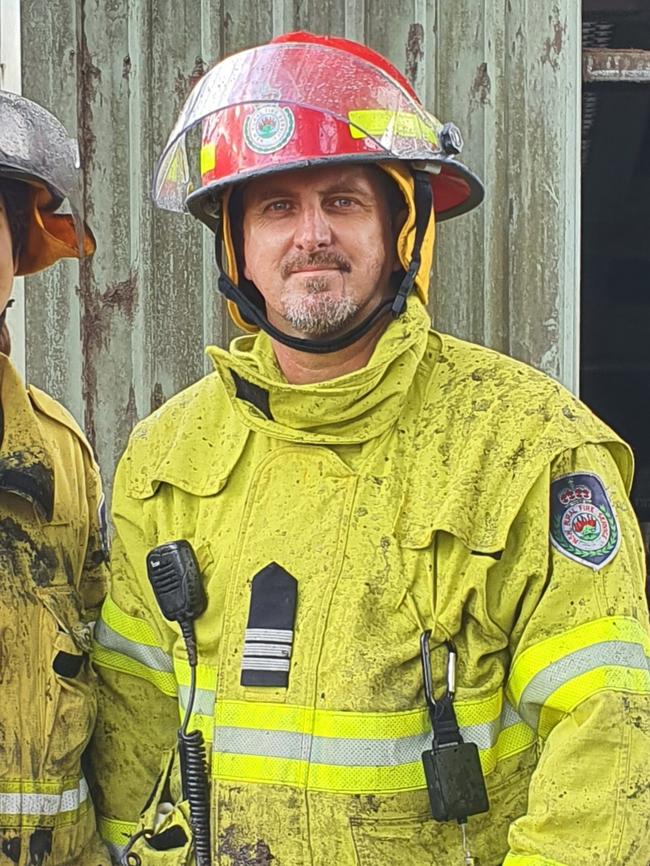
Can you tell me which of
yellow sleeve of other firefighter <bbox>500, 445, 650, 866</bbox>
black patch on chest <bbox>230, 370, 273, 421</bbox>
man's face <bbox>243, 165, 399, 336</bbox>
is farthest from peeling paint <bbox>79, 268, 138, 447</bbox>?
yellow sleeve of other firefighter <bbox>500, 445, 650, 866</bbox>

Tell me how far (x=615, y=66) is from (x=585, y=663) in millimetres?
2538

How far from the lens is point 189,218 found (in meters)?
3.93

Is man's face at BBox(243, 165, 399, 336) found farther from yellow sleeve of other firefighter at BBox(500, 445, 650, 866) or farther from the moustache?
yellow sleeve of other firefighter at BBox(500, 445, 650, 866)

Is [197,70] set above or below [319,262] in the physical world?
above

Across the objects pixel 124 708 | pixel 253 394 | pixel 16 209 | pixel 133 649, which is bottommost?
pixel 124 708

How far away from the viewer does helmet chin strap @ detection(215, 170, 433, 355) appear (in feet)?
8.28

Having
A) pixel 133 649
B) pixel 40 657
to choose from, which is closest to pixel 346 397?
pixel 133 649

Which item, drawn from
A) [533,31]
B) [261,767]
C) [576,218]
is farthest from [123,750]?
[533,31]

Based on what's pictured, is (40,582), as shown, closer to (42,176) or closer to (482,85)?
(42,176)

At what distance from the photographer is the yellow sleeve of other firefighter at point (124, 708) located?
8.82 ft

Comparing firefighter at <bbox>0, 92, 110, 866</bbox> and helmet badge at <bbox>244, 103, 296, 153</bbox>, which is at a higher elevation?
helmet badge at <bbox>244, 103, 296, 153</bbox>

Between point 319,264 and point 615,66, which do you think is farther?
point 615,66

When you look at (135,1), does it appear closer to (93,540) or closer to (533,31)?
(533,31)

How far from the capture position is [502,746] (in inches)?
91.1
